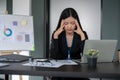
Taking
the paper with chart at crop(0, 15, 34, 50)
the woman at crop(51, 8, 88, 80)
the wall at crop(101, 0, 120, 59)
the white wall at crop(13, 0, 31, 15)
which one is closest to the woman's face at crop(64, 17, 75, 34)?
the woman at crop(51, 8, 88, 80)

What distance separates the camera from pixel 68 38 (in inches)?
114

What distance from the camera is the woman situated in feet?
9.17

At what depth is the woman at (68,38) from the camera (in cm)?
279

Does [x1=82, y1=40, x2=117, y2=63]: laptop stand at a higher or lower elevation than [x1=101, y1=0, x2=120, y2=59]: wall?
lower

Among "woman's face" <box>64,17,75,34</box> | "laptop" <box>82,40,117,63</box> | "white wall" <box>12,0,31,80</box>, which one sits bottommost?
"laptop" <box>82,40,117,63</box>

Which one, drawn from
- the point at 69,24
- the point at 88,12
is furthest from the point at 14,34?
the point at 88,12

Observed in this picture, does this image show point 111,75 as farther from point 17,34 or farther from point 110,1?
point 110,1

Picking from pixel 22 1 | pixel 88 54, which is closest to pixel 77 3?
pixel 22 1

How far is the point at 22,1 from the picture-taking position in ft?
13.4

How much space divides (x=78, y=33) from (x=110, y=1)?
117 centimetres

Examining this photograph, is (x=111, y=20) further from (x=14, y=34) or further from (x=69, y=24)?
(x=14, y=34)

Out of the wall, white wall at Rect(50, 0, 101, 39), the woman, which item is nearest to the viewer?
the woman

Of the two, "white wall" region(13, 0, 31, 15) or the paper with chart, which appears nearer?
the paper with chart

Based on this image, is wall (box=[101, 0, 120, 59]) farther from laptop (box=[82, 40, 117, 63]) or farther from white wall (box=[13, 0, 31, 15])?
laptop (box=[82, 40, 117, 63])
